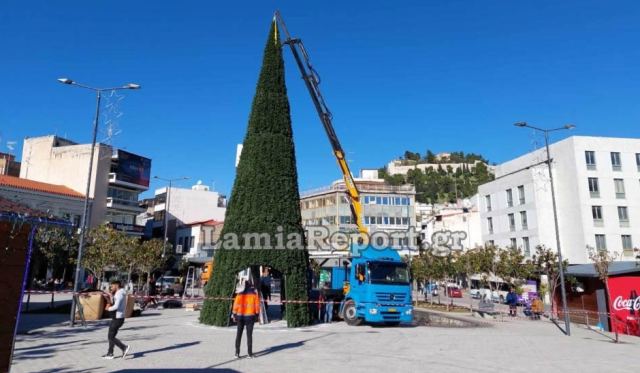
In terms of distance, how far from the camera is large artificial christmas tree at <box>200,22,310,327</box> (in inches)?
709

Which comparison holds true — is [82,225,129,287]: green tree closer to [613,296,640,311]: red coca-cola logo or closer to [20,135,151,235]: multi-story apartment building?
[20,135,151,235]: multi-story apartment building

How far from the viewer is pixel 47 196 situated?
147 ft

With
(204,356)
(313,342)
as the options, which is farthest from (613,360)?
(204,356)

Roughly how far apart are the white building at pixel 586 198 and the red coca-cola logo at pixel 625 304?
1034 inches

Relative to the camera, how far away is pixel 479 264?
1315 inches

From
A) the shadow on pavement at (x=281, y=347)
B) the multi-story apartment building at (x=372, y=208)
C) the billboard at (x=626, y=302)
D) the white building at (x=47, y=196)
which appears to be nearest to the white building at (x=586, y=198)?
the multi-story apartment building at (x=372, y=208)

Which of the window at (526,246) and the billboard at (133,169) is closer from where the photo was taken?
the window at (526,246)

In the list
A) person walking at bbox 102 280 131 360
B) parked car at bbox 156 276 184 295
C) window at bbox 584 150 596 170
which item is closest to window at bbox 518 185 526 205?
window at bbox 584 150 596 170

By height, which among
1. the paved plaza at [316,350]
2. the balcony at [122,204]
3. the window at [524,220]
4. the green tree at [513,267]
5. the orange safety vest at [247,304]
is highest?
the balcony at [122,204]

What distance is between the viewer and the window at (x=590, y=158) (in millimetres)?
46156

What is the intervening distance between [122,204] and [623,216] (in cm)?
5488

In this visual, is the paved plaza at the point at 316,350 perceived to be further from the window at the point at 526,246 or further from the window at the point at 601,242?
the window at the point at 526,246

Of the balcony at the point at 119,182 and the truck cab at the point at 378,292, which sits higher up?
the balcony at the point at 119,182

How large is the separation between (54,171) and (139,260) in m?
30.6
